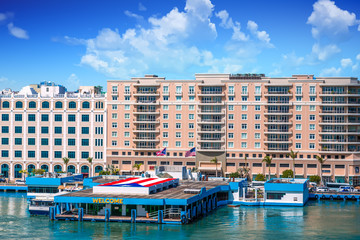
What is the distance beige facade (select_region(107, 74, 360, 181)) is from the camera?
15562cm

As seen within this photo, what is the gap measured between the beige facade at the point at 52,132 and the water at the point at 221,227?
175ft

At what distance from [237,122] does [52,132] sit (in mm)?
55277

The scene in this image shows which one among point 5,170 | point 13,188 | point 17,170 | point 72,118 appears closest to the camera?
point 13,188

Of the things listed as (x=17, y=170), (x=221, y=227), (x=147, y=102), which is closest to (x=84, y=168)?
Answer: (x=17, y=170)

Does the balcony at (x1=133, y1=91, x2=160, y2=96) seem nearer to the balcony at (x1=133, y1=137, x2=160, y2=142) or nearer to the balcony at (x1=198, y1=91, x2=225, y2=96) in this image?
the balcony at (x1=198, y1=91, x2=225, y2=96)

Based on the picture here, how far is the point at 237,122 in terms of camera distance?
527ft

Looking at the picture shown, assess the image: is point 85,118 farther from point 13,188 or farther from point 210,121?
point 210,121

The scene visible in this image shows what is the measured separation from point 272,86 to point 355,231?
71.5 metres

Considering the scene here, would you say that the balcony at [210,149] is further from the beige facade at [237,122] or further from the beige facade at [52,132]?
the beige facade at [52,132]

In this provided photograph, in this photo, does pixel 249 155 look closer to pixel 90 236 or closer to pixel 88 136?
pixel 88 136

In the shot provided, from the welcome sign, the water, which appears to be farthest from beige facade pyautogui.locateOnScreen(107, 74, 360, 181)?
the welcome sign

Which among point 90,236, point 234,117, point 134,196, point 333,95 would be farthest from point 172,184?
point 333,95

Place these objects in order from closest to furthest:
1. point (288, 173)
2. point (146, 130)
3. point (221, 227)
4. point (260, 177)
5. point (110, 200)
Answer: point (221, 227) < point (110, 200) < point (260, 177) < point (288, 173) < point (146, 130)

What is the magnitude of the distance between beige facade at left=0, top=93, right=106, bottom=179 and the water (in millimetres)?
53424
